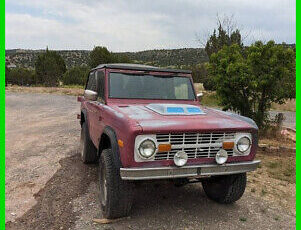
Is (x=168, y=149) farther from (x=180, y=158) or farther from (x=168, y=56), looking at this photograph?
(x=168, y=56)

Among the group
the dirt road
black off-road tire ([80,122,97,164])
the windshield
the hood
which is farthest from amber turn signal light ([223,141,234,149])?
black off-road tire ([80,122,97,164])

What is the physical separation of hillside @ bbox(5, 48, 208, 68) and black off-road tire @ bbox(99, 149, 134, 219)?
42.2m

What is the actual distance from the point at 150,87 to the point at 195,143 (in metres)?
1.62

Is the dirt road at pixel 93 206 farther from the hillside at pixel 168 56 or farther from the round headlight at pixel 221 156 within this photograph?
the hillside at pixel 168 56

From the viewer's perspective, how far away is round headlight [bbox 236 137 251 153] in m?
3.45

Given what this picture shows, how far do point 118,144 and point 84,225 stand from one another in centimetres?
114

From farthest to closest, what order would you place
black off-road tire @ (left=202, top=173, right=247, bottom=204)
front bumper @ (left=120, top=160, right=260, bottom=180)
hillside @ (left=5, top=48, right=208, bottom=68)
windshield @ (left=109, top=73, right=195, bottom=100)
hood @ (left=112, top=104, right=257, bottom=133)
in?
hillside @ (left=5, top=48, right=208, bottom=68) → windshield @ (left=109, top=73, right=195, bottom=100) → black off-road tire @ (left=202, top=173, right=247, bottom=204) → hood @ (left=112, top=104, right=257, bottom=133) → front bumper @ (left=120, top=160, right=260, bottom=180)

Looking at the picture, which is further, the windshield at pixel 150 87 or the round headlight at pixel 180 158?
the windshield at pixel 150 87

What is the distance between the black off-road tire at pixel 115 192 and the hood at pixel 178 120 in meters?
0.63

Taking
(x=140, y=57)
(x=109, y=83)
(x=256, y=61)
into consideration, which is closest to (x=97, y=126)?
(x=109, y=83)

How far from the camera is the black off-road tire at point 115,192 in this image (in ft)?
11.0

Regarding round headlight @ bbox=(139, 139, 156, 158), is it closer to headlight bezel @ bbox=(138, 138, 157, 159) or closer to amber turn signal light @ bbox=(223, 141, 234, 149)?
headlight bezel @ bbox=(138, 138, 157, 159)

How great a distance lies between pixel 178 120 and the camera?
10.8 ft

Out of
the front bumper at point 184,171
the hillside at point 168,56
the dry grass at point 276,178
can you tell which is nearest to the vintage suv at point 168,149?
the front bumper at point 184,171
